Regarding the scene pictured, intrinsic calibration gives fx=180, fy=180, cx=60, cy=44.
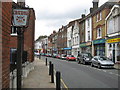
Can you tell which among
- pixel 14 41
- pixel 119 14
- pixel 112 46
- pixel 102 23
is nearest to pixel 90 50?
pixel 102 23

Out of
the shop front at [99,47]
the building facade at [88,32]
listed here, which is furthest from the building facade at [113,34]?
the building facade at [88,32]

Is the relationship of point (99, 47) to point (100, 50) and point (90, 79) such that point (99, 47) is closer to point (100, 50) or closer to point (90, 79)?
point (100, 50)

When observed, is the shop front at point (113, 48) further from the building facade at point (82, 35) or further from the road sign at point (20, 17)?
the road sign at point (20, 17)

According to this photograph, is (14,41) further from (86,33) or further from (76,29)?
(76,29)

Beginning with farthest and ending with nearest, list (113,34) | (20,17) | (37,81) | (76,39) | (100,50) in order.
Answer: (76,39) → (100,50) → (113,34) → (37,81) → (20,17)

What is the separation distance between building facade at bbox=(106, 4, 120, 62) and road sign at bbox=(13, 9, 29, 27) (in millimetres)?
21358

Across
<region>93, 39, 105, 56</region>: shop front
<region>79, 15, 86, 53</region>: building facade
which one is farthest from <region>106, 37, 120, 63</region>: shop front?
<region>79, 15, 86, 53</region>: building facade

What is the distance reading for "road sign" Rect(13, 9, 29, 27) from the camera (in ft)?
20.3

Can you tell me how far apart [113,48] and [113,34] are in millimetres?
2122

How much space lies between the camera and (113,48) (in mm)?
27297

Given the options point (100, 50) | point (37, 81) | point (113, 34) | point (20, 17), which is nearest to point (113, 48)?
point (113, 34)

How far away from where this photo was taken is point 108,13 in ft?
99.7

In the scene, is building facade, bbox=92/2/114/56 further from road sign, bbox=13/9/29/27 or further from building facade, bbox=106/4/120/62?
road sign, bbox=13/9/29/27

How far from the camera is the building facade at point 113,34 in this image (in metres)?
26.1
